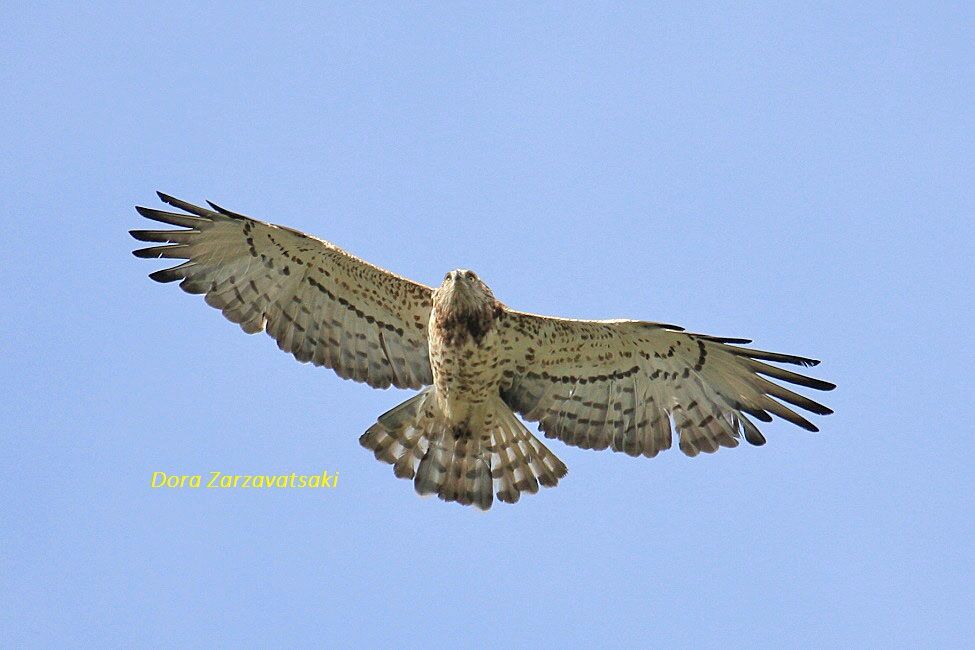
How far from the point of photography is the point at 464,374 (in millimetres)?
15367

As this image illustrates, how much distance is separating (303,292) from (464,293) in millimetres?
1539

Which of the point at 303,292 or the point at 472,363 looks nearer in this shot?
the point at 472,363

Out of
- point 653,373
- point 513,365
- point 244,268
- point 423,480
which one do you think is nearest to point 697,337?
point 653,373

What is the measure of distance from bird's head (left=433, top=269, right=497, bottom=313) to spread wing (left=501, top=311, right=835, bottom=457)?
0.35 meters

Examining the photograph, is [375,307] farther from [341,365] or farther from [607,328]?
[607,328]

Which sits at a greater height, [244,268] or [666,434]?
[244,268]

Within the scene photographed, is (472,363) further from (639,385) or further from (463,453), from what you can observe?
(639,385)

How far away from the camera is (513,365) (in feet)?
51.8

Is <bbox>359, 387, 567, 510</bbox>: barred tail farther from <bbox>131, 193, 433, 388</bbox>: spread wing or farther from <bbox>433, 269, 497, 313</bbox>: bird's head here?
<bbox>433, 269, 497, 313</bbox>: bird's head

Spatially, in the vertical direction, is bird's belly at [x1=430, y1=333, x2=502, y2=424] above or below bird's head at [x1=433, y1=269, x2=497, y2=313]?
below

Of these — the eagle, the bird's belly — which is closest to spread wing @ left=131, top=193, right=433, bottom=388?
the eagle

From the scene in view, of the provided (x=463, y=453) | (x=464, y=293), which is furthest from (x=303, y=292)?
(x=463, y=453)

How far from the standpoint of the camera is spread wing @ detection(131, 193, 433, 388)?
15.4 m

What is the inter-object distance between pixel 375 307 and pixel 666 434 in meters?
2.70
